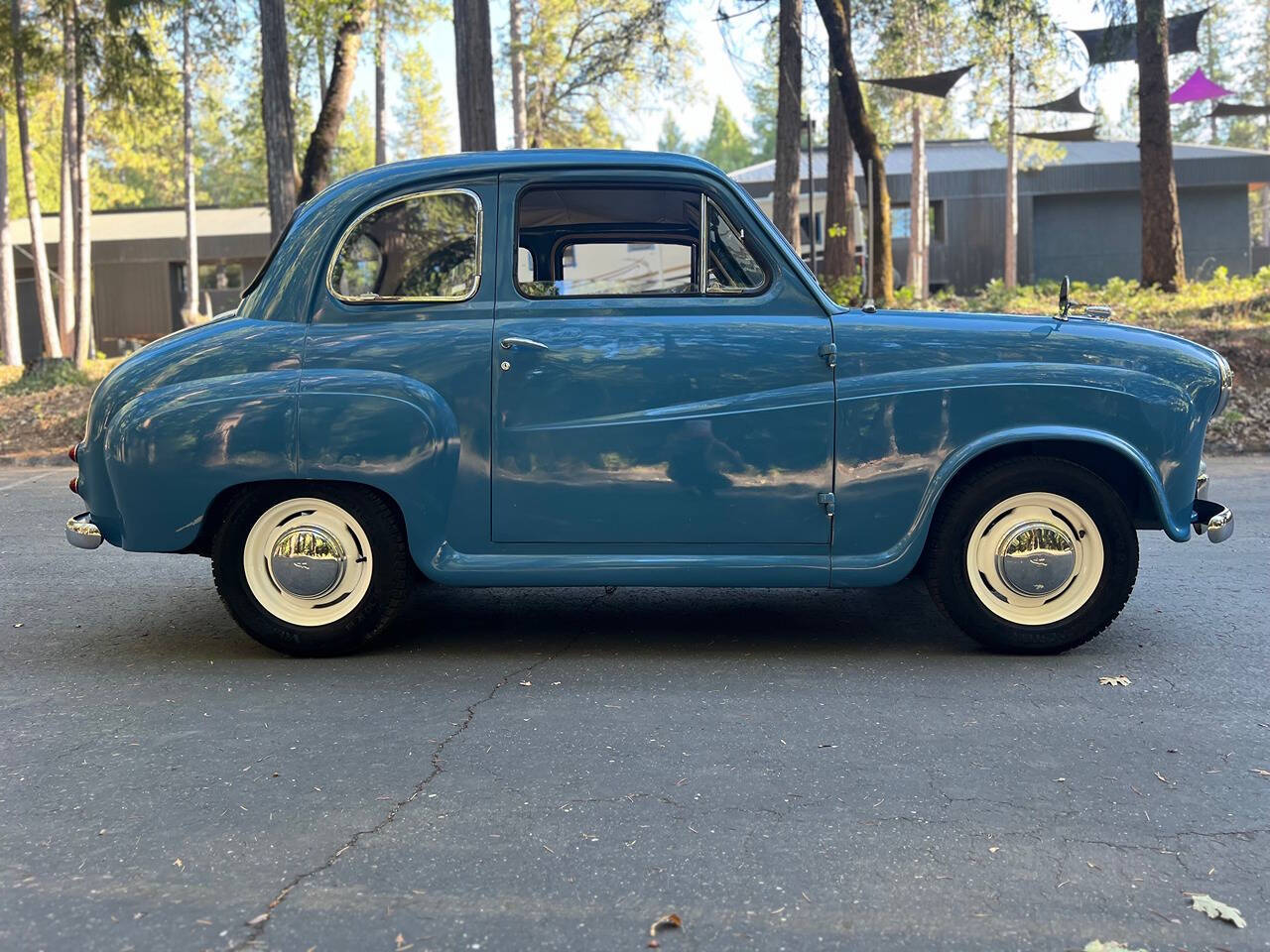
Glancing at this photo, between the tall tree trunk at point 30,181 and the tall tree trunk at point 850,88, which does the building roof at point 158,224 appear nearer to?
the tall tree trunk at point 30,181

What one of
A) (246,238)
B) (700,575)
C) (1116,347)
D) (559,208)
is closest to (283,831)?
(700,575)

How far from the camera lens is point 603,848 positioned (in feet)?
10.4

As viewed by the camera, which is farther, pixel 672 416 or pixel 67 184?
pixel 67 184

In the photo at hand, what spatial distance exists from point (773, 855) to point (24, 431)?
1378 centimetres

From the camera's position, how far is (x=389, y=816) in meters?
3.38

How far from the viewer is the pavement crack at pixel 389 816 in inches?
110

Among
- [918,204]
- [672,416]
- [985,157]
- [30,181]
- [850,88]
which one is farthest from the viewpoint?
[985,157]

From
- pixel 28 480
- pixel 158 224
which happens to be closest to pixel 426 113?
pixel 158 224

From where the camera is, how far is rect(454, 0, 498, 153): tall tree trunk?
1335cm

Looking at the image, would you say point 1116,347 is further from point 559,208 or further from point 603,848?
point 603,848

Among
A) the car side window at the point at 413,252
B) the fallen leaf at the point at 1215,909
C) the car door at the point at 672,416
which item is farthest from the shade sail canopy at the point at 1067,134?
the fallen leaf at the point at 1215,909

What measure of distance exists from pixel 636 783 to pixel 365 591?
5.73ft

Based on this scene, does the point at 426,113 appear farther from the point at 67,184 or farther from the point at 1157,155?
the point at 1157,155

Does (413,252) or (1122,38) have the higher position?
(1122,38)
